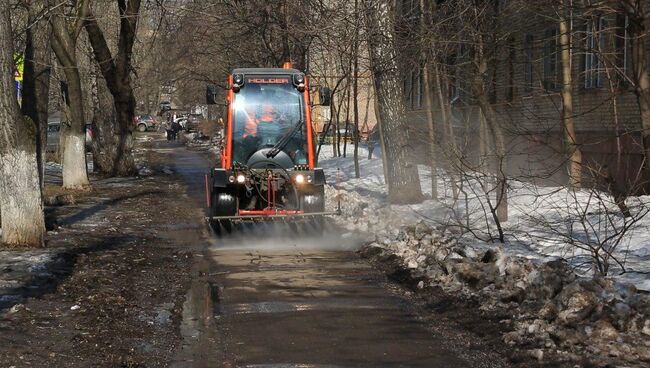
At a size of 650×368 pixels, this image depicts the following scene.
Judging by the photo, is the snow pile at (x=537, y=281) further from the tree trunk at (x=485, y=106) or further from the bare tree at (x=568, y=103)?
the tree trunk at (x=485, y=106)

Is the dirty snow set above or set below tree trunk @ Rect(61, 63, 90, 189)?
below

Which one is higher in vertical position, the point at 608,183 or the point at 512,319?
the point at 608,183

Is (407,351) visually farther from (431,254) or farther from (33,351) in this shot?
(431,254)

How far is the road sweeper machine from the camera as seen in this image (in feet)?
50.4

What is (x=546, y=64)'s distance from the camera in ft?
76.6

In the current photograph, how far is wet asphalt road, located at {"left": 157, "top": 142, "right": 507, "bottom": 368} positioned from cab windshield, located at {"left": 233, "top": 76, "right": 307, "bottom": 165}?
2825 millimetres

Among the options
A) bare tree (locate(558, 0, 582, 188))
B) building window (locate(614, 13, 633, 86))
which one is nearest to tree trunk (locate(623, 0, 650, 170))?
building window (locate(614, 13, 633, 86))

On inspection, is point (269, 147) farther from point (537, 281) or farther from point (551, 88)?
point (537, 281)

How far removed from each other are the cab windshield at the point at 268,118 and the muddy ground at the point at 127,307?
1.88 meters

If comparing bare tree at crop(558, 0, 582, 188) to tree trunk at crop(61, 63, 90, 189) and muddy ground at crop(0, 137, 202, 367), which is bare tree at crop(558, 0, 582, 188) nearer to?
muddy ground at crop(0, 137, 202, 367)

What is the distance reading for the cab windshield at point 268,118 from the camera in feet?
52.0

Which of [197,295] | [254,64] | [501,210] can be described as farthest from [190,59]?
[197,295]

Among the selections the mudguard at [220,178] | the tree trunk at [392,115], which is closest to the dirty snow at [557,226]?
the tree trunk at [392,115]

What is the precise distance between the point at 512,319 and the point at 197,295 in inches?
144
